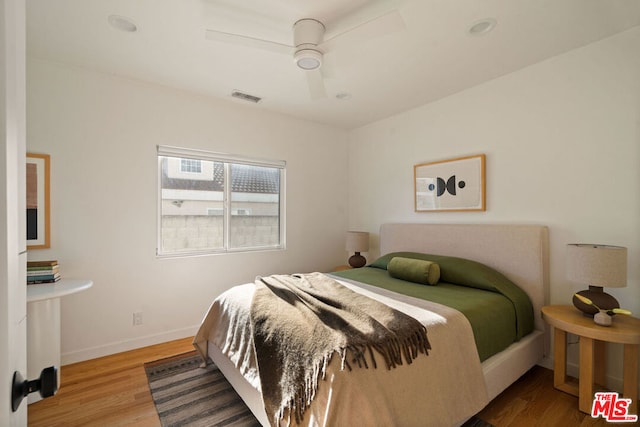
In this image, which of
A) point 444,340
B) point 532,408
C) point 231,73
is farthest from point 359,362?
point 231,73

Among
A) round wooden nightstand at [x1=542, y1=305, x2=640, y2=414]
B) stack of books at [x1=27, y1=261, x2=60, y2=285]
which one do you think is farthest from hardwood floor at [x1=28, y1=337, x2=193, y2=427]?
round wooden nightstand at [x1=542, y1=305, x2=640, y2=414]

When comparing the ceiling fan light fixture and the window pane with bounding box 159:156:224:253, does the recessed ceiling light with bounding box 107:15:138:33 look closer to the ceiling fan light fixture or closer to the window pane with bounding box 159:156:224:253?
the ceiling fan light fixture

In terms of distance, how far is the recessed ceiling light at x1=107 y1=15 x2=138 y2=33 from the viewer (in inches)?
76.4

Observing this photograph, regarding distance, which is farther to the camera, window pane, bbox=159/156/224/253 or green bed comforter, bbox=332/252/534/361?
window pane, bbox=159/156/224/253

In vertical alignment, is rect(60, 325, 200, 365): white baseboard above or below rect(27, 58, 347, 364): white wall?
below

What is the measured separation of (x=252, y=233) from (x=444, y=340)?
2.61 m

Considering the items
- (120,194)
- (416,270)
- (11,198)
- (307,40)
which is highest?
(307,40)

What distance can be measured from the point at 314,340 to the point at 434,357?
67cm

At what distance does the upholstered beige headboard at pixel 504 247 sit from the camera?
244 cm

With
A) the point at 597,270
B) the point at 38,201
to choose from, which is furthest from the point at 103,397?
the point at 597,270

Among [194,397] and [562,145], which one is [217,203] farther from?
[562,145]

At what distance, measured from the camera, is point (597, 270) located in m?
1.87

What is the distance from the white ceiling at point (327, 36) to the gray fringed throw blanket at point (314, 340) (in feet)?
5.39

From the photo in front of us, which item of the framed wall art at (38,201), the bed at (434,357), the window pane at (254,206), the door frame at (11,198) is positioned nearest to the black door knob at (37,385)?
the door frame at (11,198)
